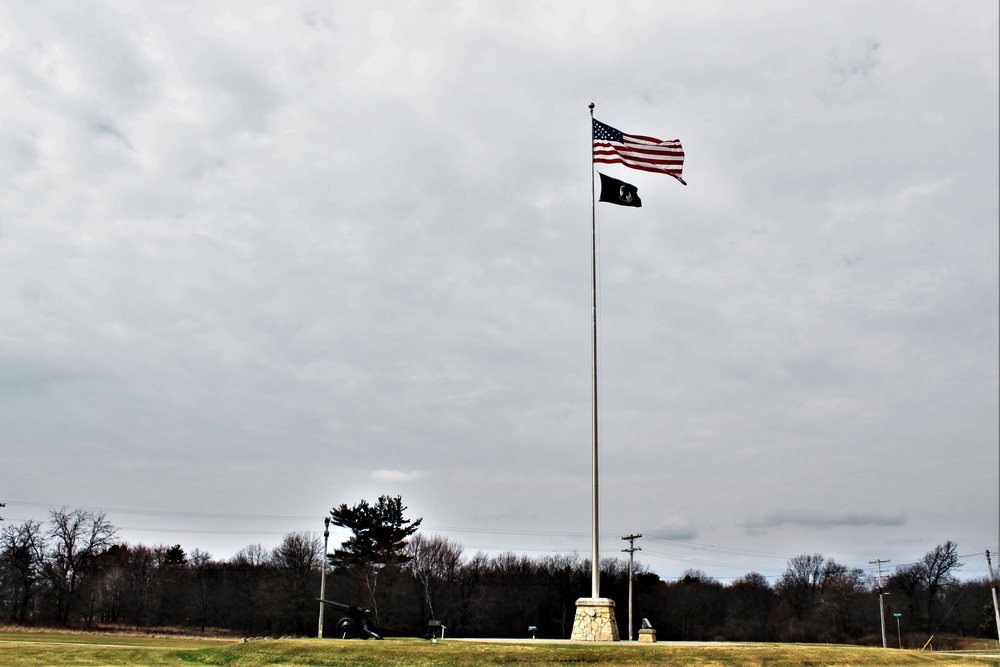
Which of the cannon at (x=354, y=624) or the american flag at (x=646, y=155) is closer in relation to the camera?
the cannon at (x=354, y=624)

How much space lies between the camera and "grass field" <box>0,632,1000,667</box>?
17562 mm

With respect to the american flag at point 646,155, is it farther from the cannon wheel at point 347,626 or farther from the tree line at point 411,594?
the tree line at point 411,594

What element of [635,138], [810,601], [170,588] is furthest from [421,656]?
[810,601]

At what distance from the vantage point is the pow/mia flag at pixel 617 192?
23703 millimetres

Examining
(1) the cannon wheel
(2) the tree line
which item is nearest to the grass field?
(1) the cannon wheel

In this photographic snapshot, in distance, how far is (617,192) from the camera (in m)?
23.8

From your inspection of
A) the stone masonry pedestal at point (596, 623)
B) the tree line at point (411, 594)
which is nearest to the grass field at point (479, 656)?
the stone masonry pedestal at point (596, 623)

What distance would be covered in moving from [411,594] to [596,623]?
163 ft

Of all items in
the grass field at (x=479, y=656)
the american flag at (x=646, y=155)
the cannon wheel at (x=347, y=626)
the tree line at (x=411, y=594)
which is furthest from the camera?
the tree line at (x=411, y=594)

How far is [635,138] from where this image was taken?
2378 cm

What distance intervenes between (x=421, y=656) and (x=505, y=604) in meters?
56.1

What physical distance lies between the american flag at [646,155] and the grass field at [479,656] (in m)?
13.4

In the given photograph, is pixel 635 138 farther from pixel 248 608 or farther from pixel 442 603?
pixel 248 608

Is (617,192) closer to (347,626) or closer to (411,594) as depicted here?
(347,626)
